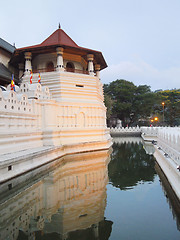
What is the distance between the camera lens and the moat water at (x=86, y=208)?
4242mm

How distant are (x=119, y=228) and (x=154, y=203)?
72.7 inches

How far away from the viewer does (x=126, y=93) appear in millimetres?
40531

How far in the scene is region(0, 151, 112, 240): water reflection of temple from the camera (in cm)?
428

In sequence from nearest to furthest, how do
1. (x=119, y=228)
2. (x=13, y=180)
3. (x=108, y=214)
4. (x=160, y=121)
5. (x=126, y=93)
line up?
(x=119, y=228) → (x=108, y=214) → (x=13, y=180) → (x=126, y=93) → (x=160, y=121)

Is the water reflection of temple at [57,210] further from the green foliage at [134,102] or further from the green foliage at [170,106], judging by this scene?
the green foliage at [170,106]

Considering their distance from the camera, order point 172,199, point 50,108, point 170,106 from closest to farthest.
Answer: point 172,199 → point 50,108 → point 170,106

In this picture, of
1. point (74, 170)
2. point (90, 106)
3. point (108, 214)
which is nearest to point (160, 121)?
point (90, 106)

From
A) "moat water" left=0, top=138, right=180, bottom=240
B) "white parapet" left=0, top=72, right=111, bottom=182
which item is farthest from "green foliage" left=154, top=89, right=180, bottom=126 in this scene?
"moat water" left=0, top=138, right=180, bottom=240

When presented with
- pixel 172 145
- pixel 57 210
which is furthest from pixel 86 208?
pixel 172 145

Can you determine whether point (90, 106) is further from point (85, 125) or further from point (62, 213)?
point (62, 213)

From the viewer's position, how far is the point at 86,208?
5.41 metres

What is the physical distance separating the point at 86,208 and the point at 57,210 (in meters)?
0.79

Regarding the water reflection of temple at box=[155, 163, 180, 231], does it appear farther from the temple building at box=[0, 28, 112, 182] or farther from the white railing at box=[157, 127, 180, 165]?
the temple building at box=[0, 28, 112, 182]

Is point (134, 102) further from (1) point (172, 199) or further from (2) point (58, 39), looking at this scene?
(1) point (172, 199)
